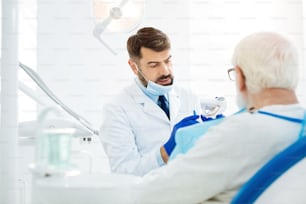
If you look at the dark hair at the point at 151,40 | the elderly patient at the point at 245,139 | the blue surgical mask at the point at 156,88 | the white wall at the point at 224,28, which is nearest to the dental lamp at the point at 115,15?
the dark hair at the point at 151,40

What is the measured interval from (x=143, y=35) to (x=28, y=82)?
519mm

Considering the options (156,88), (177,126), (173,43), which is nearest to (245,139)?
(177,126)

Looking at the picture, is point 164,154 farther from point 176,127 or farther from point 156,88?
point 156,88

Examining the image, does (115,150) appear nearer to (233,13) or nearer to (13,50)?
(13,50)

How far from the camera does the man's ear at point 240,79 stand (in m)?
1.06

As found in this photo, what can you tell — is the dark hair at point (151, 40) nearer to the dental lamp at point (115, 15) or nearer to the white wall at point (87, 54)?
the dental lamp at point (115, 15)

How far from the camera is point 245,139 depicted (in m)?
0.97

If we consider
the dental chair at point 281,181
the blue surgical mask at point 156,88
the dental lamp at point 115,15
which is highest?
the dental lamp at point 115,15

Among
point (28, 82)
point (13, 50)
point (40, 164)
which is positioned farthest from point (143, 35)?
point (40, 164)

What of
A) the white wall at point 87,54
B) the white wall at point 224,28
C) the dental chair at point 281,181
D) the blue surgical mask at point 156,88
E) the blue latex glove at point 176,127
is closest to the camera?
the dental chair at point 281,181

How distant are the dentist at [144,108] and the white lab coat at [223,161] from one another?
0.46 metres

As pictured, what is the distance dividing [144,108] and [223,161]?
28.1 inches

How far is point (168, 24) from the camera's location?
86.7 inches

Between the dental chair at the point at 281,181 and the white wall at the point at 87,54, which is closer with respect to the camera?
the dental chair at the point at 281,181
